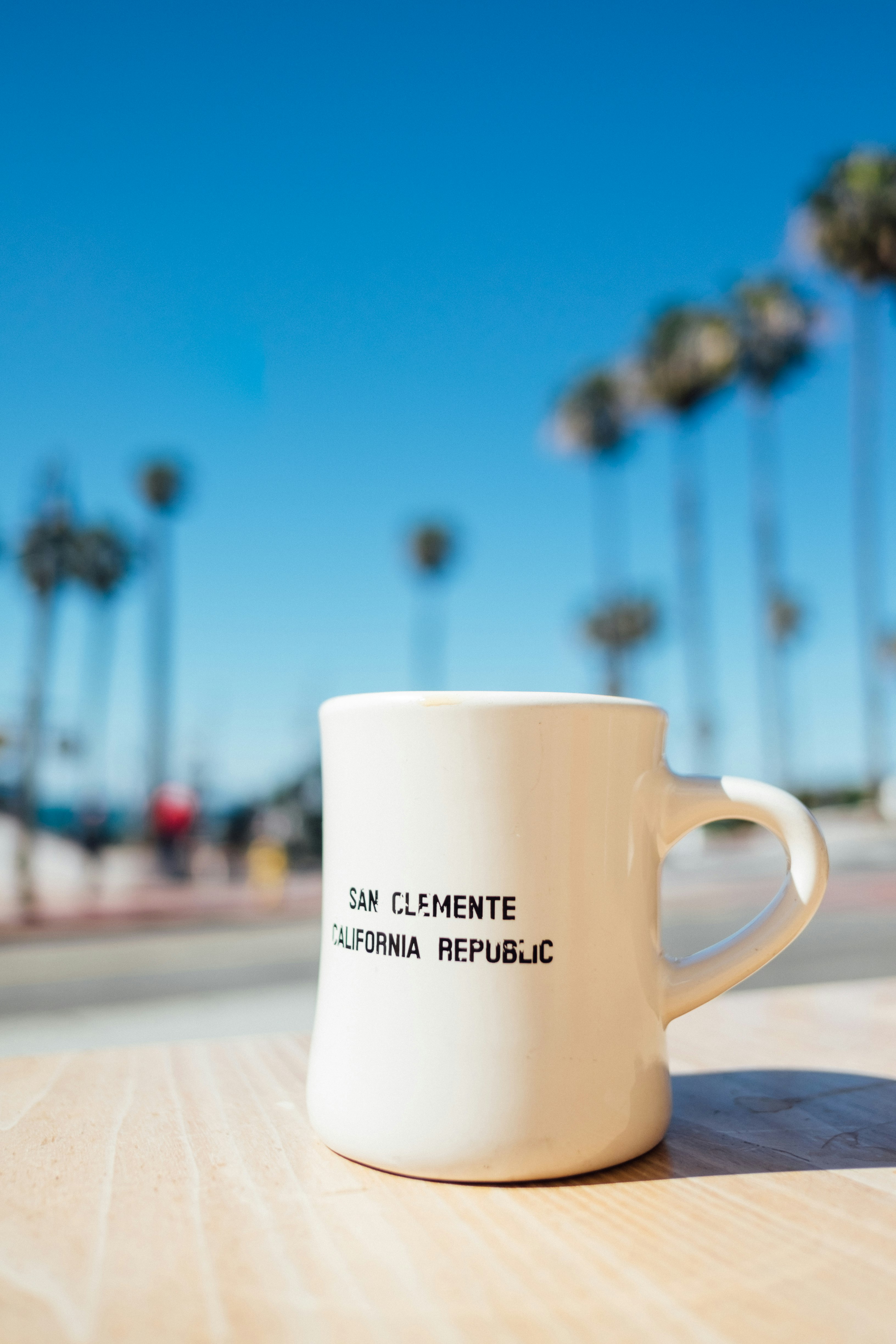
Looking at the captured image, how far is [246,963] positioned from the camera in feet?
20.2

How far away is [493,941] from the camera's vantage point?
568mm

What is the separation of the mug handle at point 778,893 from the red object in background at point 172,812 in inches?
611

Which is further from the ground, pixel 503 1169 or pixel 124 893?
pixel 503 1169

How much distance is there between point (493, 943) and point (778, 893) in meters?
0.21

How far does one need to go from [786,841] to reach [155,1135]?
1.49ft

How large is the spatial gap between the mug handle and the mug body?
0.05 m

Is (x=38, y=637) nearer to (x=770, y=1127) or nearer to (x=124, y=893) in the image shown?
(x=124, y=893)

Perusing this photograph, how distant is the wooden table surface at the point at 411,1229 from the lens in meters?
0.40

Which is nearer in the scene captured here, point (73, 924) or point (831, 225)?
point (73, 924)

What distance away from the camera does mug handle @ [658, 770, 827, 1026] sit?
2.08 feet

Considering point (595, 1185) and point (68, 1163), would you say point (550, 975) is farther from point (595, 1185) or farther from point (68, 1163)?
point (68, 1163)

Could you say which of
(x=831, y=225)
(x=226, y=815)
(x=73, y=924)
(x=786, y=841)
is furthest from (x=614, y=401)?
(x=786, y=841)

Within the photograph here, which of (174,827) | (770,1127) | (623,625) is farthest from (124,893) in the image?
(623,625)

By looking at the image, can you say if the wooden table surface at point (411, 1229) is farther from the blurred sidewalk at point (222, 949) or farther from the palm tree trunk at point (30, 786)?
the palm tree trunk at point (30, 786)
